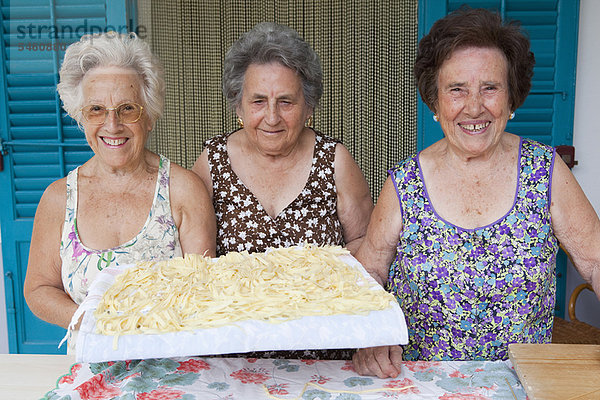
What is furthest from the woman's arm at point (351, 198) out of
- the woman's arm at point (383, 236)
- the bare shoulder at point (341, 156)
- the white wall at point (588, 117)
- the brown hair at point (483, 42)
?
the white wall at point (588, 117)

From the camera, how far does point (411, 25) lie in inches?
149

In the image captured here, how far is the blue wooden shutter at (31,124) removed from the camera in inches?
123

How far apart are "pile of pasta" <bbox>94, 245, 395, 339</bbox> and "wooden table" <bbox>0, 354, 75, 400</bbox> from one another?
304mm

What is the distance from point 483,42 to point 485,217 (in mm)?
547

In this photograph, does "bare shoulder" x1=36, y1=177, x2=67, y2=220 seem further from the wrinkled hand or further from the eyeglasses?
the wrinkled hand

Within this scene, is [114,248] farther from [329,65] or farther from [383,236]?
[329,65]

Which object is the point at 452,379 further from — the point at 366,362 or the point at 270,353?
the point at 270,353

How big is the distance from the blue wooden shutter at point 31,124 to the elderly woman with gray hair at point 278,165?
1558 millimetres

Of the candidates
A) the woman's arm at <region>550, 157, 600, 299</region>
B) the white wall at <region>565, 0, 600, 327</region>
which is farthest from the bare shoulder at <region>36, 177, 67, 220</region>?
the white wall at <region>565, 0, 600, 327</region>

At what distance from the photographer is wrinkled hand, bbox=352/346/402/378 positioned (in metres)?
1.39

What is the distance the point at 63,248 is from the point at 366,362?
1.07 metres

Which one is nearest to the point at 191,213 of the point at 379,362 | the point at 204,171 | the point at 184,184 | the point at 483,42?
the point at 184,184

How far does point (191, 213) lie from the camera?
73.7 inches

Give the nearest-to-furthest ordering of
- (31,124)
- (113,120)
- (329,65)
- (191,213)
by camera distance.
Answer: (113,120), (191,213), (31,124), (329,65)
